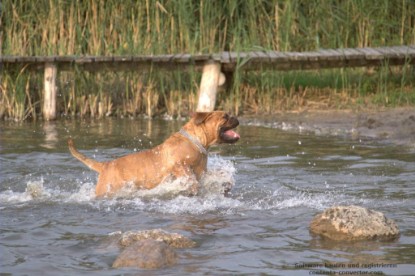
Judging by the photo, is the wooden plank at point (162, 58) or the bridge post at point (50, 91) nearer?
the wooden plank at point (162, 58)

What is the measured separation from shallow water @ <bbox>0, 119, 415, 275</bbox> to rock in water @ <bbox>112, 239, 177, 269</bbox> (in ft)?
0.27

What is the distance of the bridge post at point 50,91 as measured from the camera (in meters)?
13.6

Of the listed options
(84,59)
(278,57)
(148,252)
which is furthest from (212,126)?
(84,59)

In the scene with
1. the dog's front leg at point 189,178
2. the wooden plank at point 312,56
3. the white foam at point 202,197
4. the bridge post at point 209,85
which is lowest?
the white foam at point 202,197

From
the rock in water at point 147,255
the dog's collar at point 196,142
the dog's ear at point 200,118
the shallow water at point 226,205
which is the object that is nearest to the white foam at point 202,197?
the shallow water at point 226,205

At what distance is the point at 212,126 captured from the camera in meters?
8.18

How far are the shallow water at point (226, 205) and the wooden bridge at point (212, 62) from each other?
58.6 inches

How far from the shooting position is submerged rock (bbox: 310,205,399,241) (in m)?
6.30

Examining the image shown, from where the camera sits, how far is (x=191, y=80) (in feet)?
45.4

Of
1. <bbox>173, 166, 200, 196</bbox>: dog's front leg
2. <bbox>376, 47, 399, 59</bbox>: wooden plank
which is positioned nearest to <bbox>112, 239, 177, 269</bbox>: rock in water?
<bbox>173, 166, 200, 196</bbox>: dog's front leg

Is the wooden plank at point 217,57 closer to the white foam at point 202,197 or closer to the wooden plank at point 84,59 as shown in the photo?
the wooden plank at point 84,59

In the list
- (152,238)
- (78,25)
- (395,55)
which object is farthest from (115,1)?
(152,238)

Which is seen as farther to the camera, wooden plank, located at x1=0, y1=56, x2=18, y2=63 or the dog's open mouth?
wooden plank, located at x1=0, y1=56, x2=18, y2=63

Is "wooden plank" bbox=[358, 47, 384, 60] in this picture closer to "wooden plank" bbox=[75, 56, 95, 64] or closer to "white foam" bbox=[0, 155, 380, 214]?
"wooden plank" bbox=[75, 56, 95, 64]
